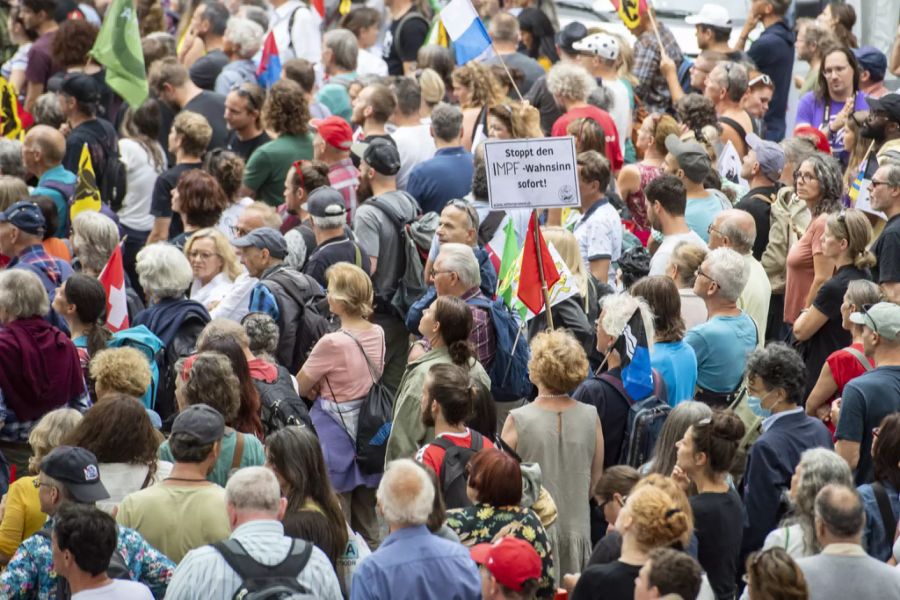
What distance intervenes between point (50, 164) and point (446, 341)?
446 centimetres

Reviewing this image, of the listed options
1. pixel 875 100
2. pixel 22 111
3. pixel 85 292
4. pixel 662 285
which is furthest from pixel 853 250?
pixel 22 111

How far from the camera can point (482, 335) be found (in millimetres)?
9078

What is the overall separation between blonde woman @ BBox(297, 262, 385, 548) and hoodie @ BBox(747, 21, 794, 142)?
767 centimetres

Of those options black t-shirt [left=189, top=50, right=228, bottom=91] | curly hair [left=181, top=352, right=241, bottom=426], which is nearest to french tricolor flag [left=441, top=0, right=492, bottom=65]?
black t-shirt [left=189, top=50, right=228, bottom=91]

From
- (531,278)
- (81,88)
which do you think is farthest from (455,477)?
(81,88)

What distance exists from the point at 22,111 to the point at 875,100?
7480 mm

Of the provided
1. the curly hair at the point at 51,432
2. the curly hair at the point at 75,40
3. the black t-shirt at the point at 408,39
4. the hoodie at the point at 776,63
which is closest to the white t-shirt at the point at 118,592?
the curly hair at the point at 51,432

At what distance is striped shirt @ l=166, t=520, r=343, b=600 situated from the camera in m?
5.84

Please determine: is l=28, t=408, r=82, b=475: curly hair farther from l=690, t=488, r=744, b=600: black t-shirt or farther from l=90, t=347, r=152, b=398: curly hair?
l=690, t=488, r=744, b=600: black t-shirt

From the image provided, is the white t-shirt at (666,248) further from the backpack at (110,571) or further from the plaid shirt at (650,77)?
the plaid shirt at (650,77)

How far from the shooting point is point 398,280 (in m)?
→ 10.6

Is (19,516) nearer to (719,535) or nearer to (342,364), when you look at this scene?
(342,364)

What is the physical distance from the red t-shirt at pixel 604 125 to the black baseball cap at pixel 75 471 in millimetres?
6306

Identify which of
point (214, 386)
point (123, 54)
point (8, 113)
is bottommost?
point (214, 386)
